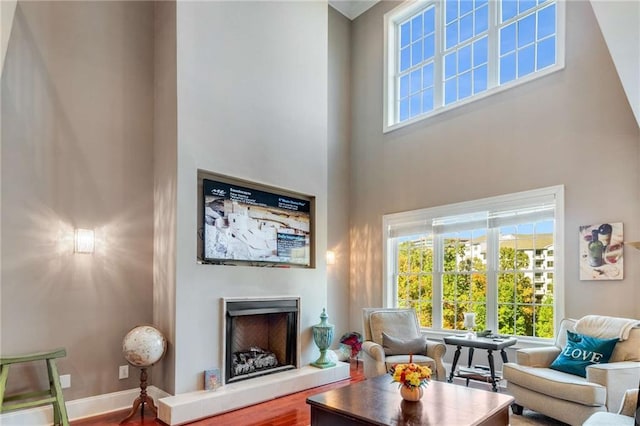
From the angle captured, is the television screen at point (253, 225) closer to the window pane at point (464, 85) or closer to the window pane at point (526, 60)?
the window pane at point (464, 85)

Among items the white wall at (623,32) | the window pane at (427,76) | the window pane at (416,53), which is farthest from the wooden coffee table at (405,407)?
the window pane at (416,53)

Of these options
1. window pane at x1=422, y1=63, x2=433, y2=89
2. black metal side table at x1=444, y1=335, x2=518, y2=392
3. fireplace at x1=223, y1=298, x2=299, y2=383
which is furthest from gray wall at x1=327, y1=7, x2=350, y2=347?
black metal side table at x1=444, y1=335, x2=518, y2=392

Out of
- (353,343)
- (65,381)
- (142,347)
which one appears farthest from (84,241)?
(353,343)

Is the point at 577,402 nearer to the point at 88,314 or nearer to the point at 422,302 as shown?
the point at 422,302

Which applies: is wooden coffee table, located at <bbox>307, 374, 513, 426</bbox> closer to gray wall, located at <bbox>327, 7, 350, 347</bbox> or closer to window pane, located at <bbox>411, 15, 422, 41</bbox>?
gray wall, located at <bbox>327, 7, 350, 347</bbox>

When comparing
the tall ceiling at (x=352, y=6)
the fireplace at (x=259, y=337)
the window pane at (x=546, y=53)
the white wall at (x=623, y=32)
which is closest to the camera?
the white wall at (x=623, y=32)

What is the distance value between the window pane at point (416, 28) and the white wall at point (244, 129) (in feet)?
4.87

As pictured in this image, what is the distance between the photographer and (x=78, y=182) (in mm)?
4082

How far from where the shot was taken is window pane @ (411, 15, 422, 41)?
21.3 feet

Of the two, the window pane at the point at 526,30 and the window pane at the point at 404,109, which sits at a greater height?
the window pane at the point at 526,30

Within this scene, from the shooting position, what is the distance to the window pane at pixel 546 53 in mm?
4906

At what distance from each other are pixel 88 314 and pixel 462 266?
439cm

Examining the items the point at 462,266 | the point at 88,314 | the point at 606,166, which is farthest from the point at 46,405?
the point at 606,166

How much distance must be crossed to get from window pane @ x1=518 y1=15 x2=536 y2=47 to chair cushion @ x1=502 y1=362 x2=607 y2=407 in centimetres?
382
